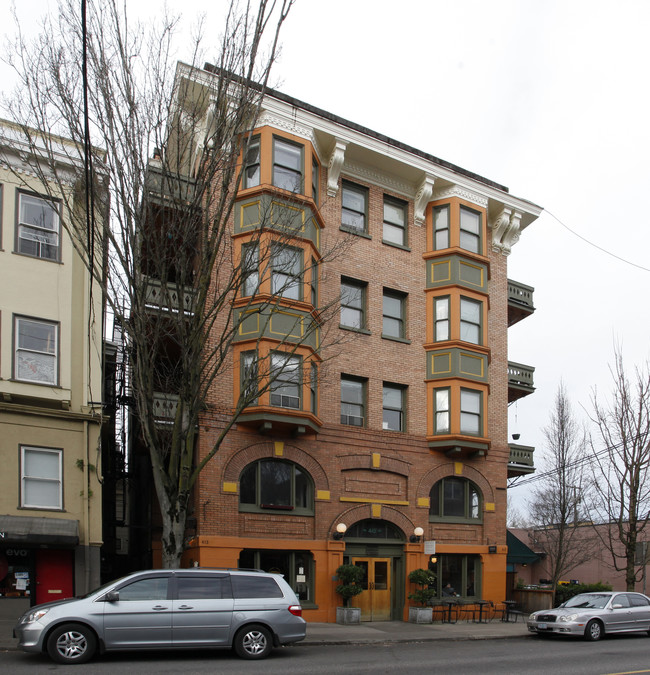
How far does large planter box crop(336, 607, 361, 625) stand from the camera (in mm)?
20578

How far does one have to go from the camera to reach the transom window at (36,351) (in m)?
18.1

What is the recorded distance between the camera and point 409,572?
22.9 m

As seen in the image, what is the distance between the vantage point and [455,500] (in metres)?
24.7

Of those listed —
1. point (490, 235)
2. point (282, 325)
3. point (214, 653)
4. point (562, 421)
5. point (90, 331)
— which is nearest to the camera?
point (214, 653)

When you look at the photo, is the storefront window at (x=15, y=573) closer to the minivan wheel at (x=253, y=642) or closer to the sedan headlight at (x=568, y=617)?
the minivan wheel at (x=253, y=642)

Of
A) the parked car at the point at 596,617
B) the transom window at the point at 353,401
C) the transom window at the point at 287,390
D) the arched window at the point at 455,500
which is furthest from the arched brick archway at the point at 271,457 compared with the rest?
the parked car at the point at 596,617

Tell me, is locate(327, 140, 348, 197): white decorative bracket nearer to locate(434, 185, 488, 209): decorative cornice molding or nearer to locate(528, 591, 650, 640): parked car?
locate(434, 185, 488, 209): decorative cornice molding

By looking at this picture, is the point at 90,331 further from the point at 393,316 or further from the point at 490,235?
the point at 490,235

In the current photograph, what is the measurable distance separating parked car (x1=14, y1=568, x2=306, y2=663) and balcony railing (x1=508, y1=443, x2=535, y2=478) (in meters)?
14.7

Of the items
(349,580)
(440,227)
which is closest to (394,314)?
(440,227)

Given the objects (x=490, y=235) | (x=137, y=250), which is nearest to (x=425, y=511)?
(x=490, y=235)

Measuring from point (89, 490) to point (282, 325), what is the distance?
6.49 metres

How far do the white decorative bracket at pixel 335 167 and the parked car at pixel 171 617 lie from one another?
13.2m

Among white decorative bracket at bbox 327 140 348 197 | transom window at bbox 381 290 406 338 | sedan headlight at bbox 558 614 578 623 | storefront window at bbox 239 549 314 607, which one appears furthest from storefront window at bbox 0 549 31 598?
white decorative bracket at bbox 327 140 348 197
